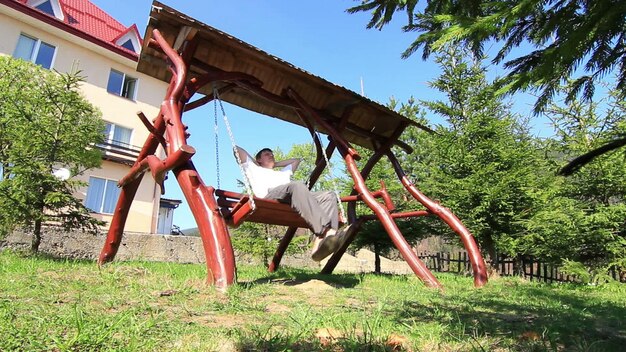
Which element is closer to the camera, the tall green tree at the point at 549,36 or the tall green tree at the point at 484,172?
the tall green tree at the point at 549,36

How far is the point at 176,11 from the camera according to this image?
449 centimetres

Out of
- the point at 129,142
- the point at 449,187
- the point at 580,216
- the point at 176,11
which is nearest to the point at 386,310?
the point at 176,11

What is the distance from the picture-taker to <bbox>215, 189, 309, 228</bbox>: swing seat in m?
4.20

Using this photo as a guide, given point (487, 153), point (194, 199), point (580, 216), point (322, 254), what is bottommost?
point (322, 254)

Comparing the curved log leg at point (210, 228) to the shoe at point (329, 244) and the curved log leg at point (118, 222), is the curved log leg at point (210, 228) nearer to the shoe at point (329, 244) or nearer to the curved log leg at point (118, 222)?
the shoe at point (329, 244)

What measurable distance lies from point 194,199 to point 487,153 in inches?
406

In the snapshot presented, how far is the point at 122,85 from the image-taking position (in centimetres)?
1844

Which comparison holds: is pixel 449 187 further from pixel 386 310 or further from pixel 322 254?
pixel 386 310

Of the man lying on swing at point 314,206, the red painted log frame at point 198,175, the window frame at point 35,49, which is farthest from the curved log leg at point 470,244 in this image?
the window frame at point 35,49

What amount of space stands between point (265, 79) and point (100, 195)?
13.5 m

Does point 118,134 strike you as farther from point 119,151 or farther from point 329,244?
point 329,244

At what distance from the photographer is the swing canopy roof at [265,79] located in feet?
16.0

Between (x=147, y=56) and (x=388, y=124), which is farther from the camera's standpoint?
(x=388, y=124)

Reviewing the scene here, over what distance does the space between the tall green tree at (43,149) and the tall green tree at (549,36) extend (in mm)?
7292
